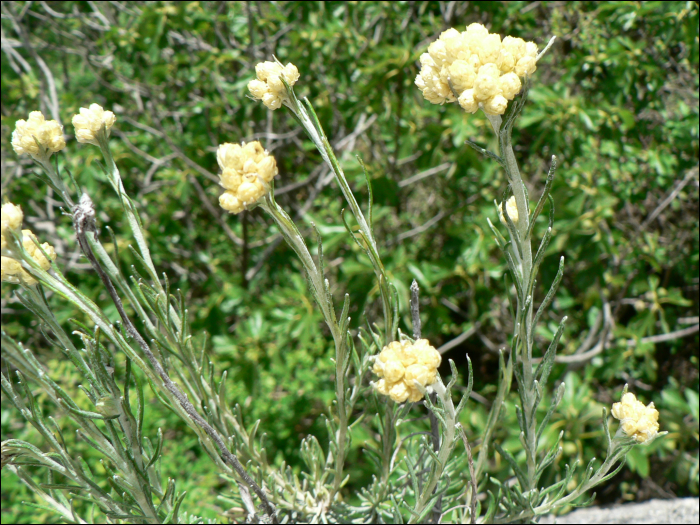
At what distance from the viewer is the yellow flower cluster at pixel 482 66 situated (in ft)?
1.56

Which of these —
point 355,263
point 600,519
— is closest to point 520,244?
point 355,263

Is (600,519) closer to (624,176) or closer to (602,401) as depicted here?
(602,401)

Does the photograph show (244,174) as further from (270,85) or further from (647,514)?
(647,514)

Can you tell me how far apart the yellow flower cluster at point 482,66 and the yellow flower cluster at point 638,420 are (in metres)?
0.39

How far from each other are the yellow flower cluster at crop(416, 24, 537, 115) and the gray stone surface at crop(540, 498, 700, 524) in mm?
1195

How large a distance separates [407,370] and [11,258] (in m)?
0.39

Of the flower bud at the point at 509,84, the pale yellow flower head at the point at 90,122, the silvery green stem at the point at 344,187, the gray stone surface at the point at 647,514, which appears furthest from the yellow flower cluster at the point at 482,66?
the gray stone surface at the point at 647,514

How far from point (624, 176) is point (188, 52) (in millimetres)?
2020

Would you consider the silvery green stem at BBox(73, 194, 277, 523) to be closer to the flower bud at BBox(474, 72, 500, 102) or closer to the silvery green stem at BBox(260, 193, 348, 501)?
the silvery green stem at BBox(260, 193, 348, 501)

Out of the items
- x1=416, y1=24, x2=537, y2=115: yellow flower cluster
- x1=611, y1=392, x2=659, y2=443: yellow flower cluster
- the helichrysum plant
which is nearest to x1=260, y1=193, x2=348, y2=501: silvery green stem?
the helichrysum plant

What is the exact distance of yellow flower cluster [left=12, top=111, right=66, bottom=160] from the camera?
1.82 feet

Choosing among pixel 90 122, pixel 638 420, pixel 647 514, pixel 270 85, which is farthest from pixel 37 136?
pixel 647 514

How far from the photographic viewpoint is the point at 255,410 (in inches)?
90.2

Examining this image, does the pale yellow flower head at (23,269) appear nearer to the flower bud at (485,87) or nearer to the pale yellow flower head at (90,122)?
the pale yellow flower head at (90,122)
